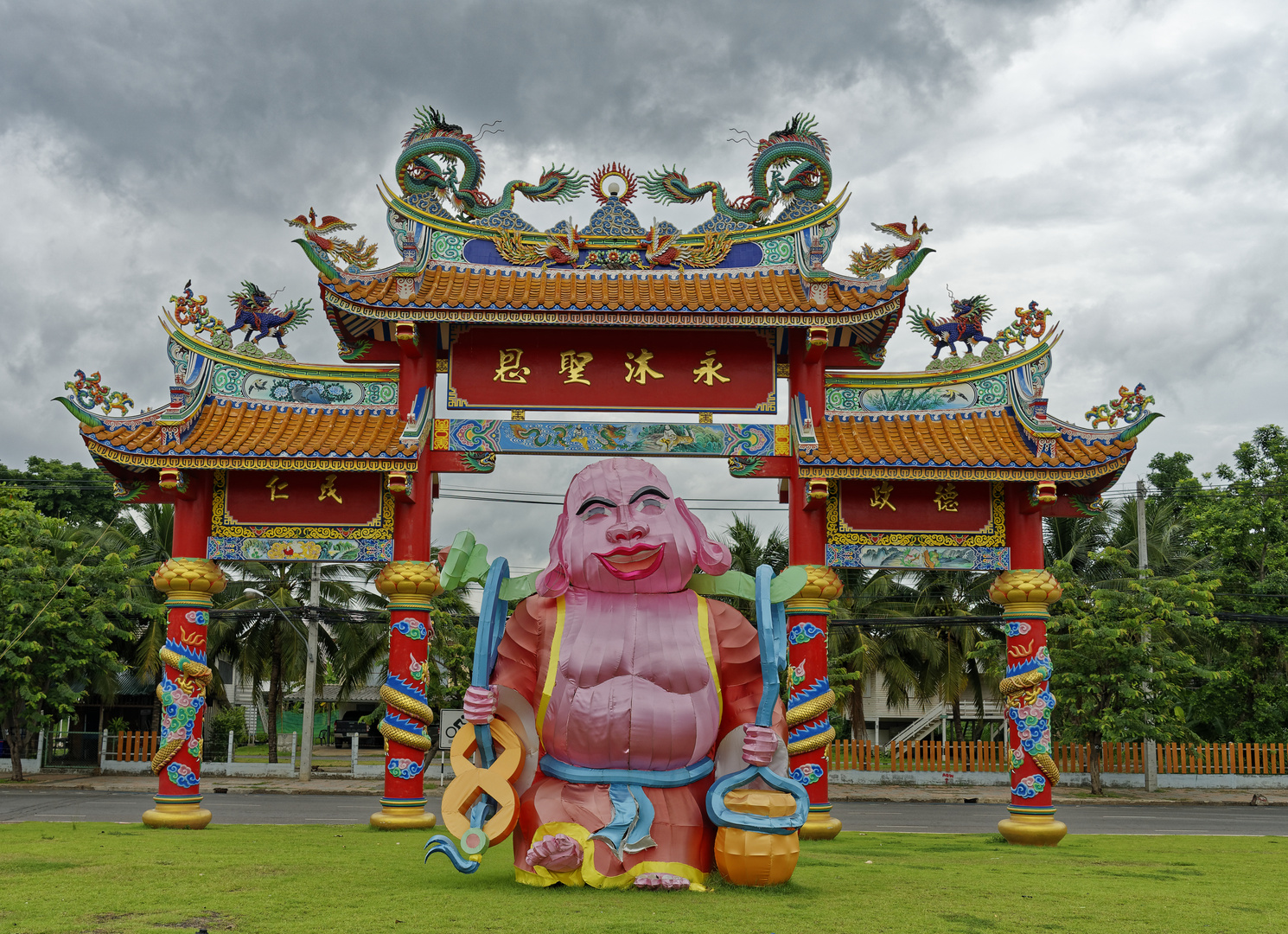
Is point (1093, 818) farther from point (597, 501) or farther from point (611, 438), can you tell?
point (597, 501)

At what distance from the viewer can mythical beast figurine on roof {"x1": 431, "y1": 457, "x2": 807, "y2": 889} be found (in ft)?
19.2

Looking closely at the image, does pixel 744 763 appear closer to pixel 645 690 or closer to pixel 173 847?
pixel 645 690

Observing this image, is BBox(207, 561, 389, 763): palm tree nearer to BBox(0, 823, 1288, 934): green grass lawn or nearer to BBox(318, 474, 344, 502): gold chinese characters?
BBox(318, 474, 344, 502): gold chinese characters

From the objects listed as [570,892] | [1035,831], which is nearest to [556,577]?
[570,892]

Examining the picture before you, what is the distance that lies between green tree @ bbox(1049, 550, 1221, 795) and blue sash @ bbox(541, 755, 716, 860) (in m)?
12.9

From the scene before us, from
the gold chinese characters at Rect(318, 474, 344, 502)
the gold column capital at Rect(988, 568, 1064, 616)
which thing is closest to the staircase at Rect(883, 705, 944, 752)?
A: the gold column capital at Rect(988, 568, 1064, 616)

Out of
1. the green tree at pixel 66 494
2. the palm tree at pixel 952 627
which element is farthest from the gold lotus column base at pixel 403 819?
the green tree at pixel 66 494

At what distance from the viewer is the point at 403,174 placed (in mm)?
10383

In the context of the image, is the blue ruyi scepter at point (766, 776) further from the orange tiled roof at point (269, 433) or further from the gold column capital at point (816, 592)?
the orange tiled roof at point (269, 433)

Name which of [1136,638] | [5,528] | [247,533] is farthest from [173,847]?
[1136,638]

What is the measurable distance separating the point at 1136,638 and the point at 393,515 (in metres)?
14.2

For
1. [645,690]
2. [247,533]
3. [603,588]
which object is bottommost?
[645,690]

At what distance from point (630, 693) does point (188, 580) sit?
5.38 metres

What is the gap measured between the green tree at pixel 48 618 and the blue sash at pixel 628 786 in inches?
552
